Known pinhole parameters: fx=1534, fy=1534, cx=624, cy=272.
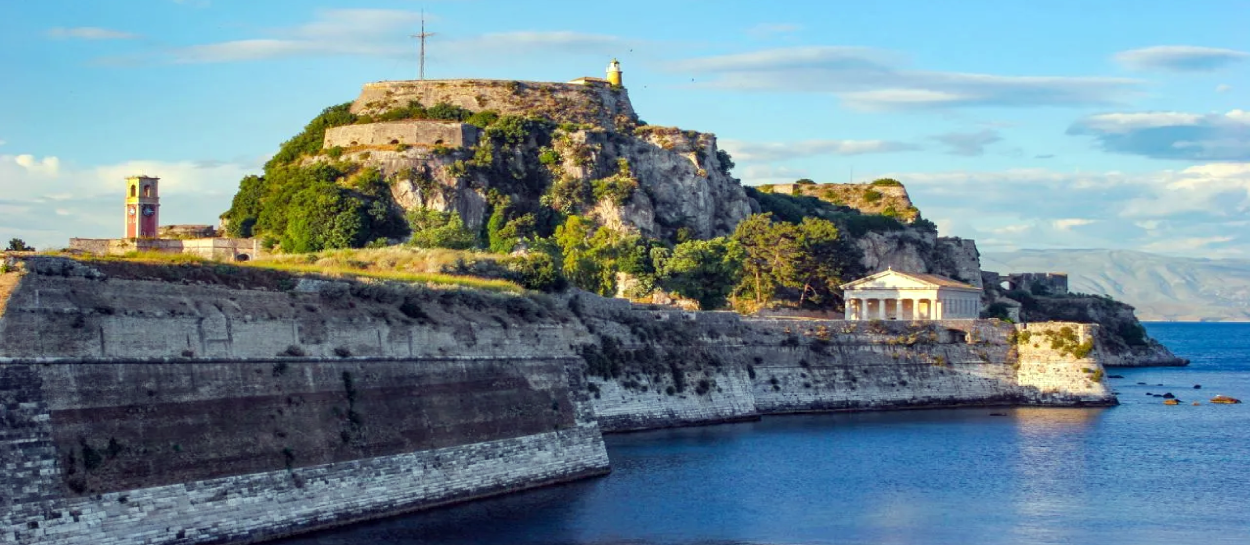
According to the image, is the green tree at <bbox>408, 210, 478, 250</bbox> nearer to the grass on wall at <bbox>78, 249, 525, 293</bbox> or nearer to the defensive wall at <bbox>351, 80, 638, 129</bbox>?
the grass on wall at <bbox>78, 249, 525, 293</bbox>

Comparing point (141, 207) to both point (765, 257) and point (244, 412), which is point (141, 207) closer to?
point (765, 257)

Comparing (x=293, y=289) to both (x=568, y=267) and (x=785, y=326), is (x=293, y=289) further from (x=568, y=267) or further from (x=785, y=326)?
(x=568, y=267)

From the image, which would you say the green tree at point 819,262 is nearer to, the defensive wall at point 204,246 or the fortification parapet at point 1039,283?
the defensive wall at point 204,246

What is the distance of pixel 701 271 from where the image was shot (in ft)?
293

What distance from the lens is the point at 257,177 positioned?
99.1 m

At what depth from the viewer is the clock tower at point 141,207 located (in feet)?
247

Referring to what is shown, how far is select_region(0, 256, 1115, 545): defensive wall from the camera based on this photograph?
27.1 meters

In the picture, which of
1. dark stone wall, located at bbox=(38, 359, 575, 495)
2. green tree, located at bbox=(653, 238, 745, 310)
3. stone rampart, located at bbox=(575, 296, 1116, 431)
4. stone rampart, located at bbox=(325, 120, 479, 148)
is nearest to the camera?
dark stone wall, located at bbox=(38, 359, 575, 495)

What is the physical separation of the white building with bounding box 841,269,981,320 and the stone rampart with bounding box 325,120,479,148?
25.6 m

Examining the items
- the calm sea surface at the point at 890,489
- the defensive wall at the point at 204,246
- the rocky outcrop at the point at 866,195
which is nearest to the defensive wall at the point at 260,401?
the calm sea surface at the point at 890,489

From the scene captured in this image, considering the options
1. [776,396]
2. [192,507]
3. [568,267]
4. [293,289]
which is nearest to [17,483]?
[192,507]

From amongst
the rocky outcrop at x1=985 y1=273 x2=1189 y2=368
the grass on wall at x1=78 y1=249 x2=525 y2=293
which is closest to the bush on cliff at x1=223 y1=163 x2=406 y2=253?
the grass on wall at x1=78 y1=249 x2=525 y2=293

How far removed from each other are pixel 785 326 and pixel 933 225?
53629mm

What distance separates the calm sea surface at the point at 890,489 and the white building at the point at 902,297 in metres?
24.2
